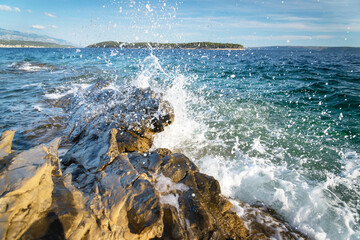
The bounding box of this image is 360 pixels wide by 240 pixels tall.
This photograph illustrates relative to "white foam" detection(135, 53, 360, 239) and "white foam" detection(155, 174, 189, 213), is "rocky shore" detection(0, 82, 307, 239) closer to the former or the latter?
"white foam" detection(155, 174, 189, 213)

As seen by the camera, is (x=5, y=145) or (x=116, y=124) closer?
(x=5, y=145)

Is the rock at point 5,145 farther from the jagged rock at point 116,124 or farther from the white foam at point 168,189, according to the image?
the white foam at point 168,189

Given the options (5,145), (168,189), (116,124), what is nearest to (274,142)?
(168,189)

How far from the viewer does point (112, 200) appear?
2475mm

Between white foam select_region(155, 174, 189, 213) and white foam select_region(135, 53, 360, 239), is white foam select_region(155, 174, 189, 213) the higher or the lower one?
the higher one

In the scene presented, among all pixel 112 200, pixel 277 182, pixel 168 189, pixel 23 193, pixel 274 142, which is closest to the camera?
pixel 23 193

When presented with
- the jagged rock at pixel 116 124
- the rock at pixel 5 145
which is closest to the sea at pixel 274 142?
the jagged rock at pixel 116 124

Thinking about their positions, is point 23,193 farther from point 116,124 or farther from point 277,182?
point 277,182

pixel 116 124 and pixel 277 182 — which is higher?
pixel 116 124

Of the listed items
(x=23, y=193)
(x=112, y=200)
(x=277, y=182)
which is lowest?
(x=277, y=182)

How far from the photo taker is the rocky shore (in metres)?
1.92

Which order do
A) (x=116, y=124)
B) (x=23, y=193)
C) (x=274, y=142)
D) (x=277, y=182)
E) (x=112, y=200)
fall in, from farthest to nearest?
1. (x=274, y=142)
2. (x=116, y=124)
3. (x=277, y=182)
4. (x=112, y=200)
5. (x=23, y=193)

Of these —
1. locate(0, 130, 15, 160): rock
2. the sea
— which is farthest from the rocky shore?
the sea

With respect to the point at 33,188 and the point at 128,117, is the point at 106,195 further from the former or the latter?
the point at 128,117
